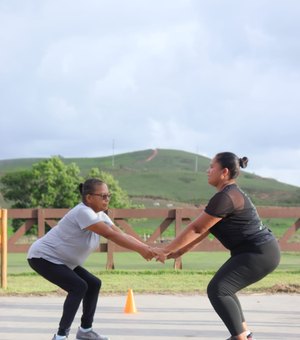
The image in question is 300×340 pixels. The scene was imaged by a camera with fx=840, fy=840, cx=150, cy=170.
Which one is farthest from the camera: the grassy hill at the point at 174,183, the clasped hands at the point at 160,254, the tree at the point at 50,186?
the grassy hill at the point at 174,183

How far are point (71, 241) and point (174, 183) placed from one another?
111 meters

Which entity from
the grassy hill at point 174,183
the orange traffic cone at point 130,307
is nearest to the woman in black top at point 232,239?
the orange traffic cone at point 130,307

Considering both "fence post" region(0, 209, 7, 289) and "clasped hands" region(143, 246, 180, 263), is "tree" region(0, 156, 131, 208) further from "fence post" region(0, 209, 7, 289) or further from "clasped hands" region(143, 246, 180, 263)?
"clasped hands" region(143, 246, 180, 263)

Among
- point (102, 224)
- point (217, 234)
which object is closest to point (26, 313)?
point (102, 224)

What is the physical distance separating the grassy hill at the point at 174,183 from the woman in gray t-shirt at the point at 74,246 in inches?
3049

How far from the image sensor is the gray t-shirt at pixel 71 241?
25.9 ft

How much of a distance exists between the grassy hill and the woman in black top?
3096 inches

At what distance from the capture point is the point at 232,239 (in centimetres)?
714

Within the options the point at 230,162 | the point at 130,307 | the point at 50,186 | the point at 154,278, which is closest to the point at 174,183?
the point at 50,186

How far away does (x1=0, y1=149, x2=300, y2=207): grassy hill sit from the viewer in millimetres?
104062

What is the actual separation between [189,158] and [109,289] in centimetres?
15529

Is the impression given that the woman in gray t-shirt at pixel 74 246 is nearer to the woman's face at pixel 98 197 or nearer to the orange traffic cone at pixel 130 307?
the woman's face at pixel 98 197

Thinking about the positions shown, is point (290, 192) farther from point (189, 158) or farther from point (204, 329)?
point (204, 329)

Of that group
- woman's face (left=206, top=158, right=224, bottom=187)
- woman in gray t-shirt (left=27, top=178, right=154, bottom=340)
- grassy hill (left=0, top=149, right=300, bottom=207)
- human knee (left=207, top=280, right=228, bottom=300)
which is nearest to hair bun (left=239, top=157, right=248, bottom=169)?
woman's face (left=206, top=158, right=224, bottom=187)
